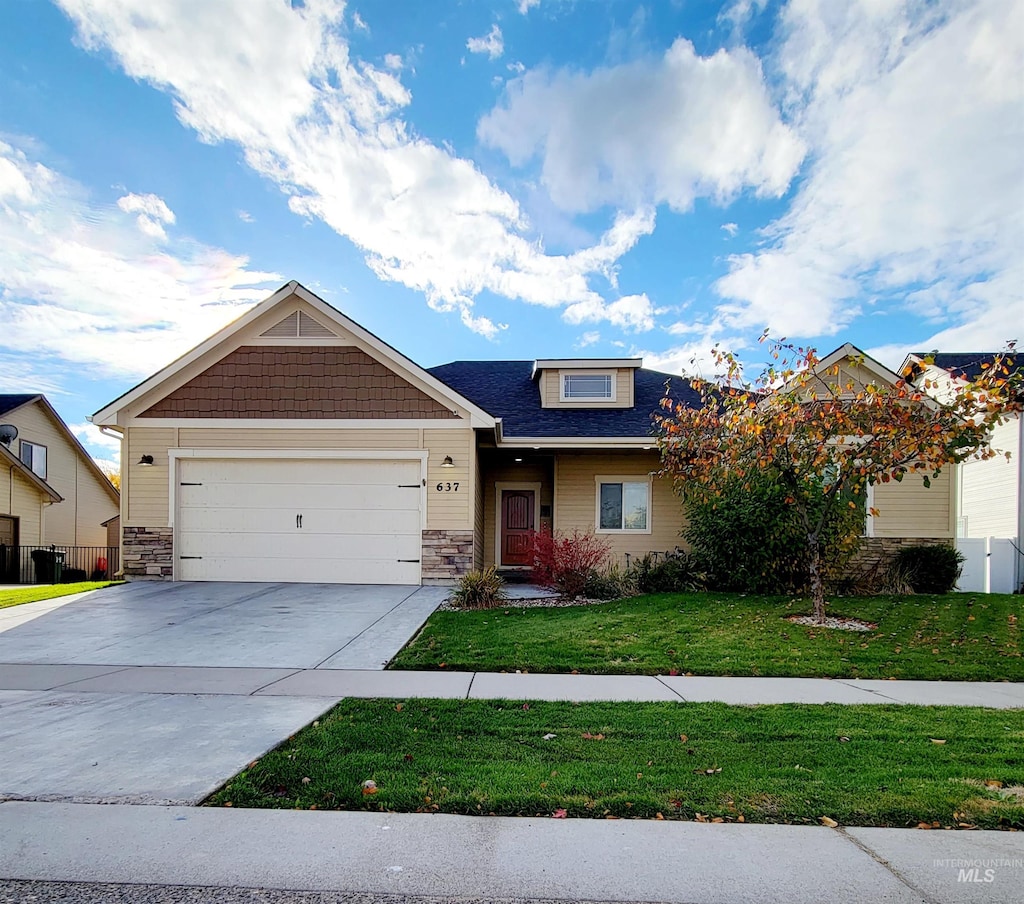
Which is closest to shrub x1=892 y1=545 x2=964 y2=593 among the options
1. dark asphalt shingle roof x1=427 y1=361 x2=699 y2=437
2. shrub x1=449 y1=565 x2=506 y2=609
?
dark asphalt shingle roof x1=427 y1=361 x2=699 y2=437

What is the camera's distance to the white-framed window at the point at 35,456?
75.0ft

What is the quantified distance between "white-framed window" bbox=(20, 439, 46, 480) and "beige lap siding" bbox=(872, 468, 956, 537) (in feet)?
90.5

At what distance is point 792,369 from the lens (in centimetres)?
896

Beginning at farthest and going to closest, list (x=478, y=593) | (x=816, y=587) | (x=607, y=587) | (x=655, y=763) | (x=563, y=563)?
(x=563, y=563)
(x=607, y=587)
(x=478, y=593)
(x=816, y=587)
(x=655, y=763)

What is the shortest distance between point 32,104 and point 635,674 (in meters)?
12.9

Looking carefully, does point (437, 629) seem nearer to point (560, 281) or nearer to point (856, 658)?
point (856, 658)

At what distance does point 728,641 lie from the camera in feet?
25.6

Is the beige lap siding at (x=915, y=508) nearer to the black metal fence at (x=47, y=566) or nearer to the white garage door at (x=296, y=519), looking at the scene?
the white garage door at (x=296, y=519)

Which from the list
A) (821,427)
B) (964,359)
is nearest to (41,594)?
(821,427)

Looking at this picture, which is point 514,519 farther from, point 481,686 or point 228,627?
point 481,686

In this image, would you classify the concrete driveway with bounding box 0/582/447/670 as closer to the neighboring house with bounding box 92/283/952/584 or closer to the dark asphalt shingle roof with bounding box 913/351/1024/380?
the neighboring house with bounding box 92/283/952/584

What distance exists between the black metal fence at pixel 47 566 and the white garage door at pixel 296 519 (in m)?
7.64

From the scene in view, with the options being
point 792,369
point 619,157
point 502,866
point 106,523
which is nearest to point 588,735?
point 502,866

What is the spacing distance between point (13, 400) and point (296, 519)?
17.3 metres
